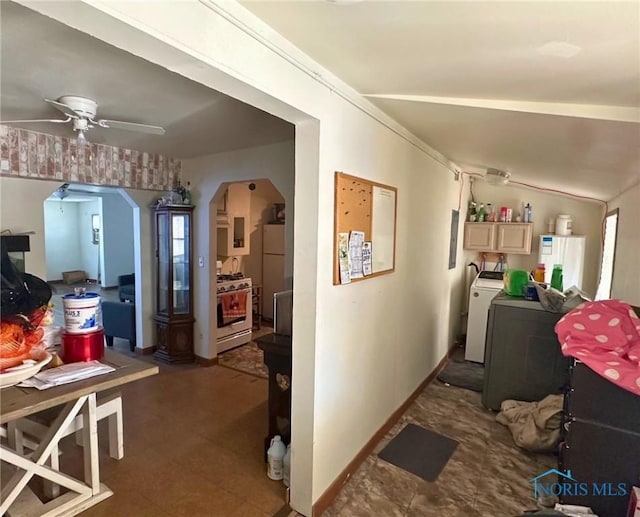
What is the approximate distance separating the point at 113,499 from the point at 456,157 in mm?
3859

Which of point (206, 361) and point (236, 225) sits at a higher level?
point (236, 225)

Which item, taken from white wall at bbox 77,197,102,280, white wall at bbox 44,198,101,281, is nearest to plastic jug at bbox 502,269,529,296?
white wall at bbox 44,198,101,281

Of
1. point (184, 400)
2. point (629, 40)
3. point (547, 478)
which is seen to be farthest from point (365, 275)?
point (184, 400)

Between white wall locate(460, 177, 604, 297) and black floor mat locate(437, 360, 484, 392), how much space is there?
164 centimetres

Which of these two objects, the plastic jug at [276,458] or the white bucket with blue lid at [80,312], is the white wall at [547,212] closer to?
the plastic jug at [276,458]

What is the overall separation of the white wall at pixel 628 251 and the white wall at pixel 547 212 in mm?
1493

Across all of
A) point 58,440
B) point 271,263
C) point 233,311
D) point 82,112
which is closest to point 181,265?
point 233,311

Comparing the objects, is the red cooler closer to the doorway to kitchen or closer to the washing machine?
the doorway to kitchen

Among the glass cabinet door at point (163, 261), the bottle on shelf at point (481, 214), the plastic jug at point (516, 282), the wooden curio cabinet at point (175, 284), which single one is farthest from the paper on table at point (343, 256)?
the bottle on shelf at point (481, 214)

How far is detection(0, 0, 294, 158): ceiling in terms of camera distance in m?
1.63

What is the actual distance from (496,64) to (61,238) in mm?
11680

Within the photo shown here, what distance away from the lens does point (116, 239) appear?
9.24 m

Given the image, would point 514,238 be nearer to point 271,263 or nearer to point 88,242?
point 271,263

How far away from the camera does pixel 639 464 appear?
1.65 metres
